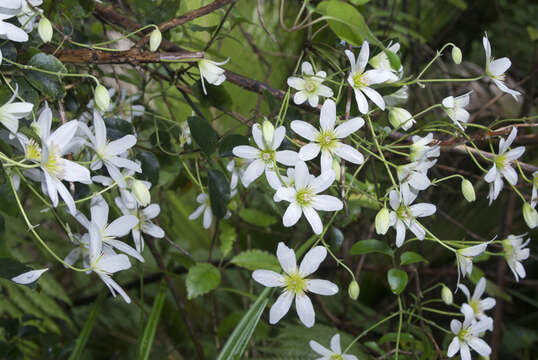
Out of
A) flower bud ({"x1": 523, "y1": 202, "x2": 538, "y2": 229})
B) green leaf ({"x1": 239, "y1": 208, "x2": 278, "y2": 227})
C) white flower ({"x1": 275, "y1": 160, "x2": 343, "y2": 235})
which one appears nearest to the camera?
white flower ({"x1": 275, "y1": 160, "x2": 343, "y2": 235})

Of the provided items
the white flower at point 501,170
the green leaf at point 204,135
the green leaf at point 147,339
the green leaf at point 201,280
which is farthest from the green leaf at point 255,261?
the white flower at point 501,170

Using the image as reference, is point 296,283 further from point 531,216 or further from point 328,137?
point 531,216

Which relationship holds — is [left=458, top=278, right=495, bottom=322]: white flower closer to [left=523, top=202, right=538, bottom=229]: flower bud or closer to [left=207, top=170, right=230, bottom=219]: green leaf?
[left=523, top=202, right=538, bottom=229]: flower bud

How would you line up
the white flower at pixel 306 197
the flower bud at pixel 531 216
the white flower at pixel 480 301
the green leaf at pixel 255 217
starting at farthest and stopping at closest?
the green leaf at pixel 255 217 → the white flower at pixel 480 301 → the flower bud at pixel 531 216 → the white flower at pixel 306 197

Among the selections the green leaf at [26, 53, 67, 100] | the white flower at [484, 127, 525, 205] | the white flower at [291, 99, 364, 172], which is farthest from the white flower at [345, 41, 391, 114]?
the green leaf at [26, 53, 67, 100]

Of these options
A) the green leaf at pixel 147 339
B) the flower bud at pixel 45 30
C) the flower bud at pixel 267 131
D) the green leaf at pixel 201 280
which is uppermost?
the flower bud at pixel 45 30

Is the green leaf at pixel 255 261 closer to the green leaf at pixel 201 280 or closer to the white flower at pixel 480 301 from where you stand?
the green leaf at pixel 201 280

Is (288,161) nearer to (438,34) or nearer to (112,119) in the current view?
(112,119)
